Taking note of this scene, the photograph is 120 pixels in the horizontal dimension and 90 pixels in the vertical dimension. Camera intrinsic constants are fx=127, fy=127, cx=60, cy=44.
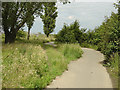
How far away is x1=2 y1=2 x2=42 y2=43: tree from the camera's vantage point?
493 inches

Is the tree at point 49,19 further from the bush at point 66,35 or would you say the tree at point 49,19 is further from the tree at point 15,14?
the tree at point 15,14

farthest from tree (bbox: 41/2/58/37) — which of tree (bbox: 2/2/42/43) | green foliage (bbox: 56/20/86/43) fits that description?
tree (bbox: 2/2/42/43)

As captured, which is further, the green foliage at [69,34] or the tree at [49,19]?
the tree at [49,19]

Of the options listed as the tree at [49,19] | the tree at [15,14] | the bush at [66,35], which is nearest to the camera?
the tree at [15,14]

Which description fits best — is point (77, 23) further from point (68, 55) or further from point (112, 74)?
point (112, 74)

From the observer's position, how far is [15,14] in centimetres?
1317

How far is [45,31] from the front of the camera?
109 feet

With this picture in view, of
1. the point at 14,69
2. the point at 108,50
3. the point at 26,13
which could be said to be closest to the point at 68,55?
the point at 108,50

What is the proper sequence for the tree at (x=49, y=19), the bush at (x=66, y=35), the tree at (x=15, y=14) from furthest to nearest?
the tree at (x=49, y=19) → the bush at (x=66, y=35) → the tree at (x=15, y=14)

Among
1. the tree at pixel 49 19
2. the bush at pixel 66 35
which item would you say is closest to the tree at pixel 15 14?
the bush at pixel 66 35

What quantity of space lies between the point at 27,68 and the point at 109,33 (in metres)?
6.02

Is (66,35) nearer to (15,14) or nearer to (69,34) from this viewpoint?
(69,34)

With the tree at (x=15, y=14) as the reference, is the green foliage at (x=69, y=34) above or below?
below

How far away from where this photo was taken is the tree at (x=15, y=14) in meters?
12.5
